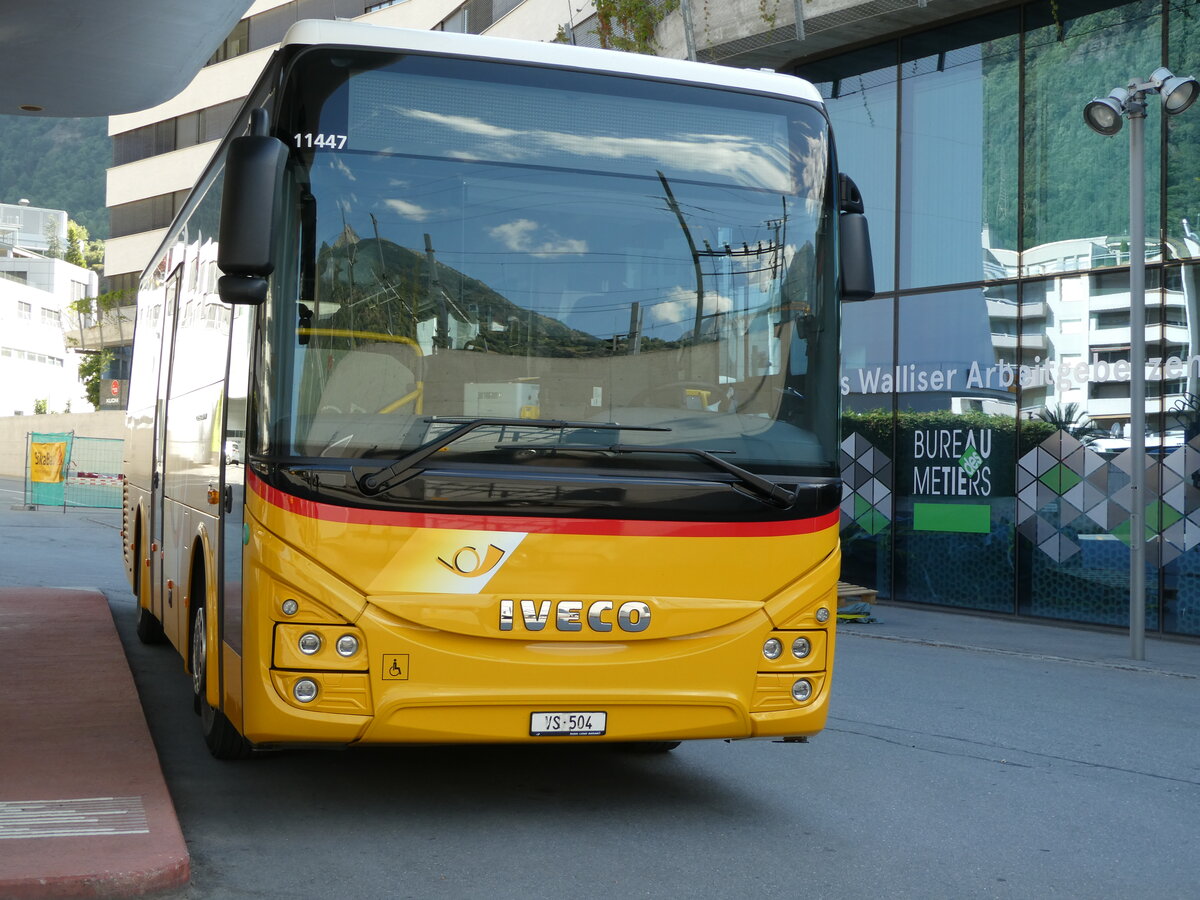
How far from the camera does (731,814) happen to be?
6.76 metres

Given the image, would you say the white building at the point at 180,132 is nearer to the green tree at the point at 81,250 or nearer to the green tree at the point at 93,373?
the green tree at the point at 93,373

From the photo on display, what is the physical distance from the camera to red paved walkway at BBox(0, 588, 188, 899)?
16.6 feet

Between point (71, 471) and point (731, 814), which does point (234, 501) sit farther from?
point (71, 471)

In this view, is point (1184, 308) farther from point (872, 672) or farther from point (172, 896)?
point (172, 896)

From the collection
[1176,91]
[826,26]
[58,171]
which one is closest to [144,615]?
[1176,91]

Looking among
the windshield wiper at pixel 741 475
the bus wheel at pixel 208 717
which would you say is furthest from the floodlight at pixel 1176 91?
the bus wheel at pixel 208 717

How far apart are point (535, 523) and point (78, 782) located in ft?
7.75

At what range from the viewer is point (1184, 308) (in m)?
15.7

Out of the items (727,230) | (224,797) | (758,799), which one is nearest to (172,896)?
(224,797)

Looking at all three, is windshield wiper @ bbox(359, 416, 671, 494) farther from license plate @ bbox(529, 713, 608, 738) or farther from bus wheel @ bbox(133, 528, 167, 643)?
bus wheel @ bbox(133, 528, 167, 643)

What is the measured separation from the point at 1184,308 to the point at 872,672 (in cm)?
620

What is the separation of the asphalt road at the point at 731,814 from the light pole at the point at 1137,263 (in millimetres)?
3367

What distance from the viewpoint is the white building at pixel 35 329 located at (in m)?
97.1

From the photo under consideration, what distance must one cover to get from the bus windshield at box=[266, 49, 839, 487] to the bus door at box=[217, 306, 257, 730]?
41cm
